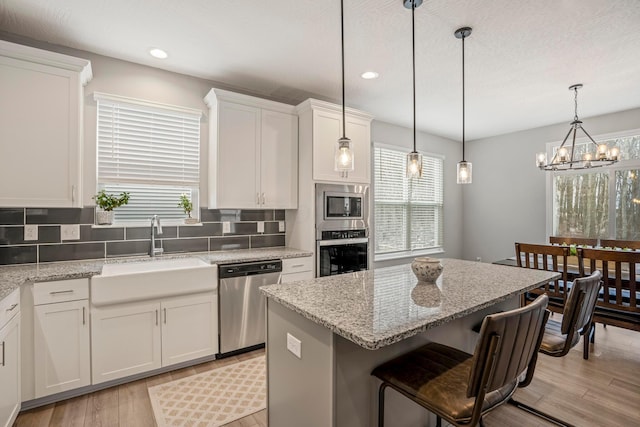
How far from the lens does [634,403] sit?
2.27 meters

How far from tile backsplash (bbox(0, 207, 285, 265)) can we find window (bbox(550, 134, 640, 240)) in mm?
4325

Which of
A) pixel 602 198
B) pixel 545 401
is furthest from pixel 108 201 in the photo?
pixel 602 198

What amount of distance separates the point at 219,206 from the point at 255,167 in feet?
1.84

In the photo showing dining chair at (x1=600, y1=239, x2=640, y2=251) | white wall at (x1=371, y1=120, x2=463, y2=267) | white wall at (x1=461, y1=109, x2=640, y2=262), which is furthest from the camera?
white wall at (x1=371, y1=120, x2=463, y2=267)

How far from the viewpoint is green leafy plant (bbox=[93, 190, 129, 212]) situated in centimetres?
278

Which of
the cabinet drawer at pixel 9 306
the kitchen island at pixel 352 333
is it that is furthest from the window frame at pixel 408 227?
the cabinet drawer at pixel 9 306

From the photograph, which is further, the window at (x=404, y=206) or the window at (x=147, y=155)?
the window at (x=404, y=206)

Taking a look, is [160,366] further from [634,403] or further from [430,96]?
[430,96]

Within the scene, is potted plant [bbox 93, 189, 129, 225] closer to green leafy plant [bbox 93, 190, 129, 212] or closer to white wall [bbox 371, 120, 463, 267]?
green leafy plant [bbox 93, 190, 129, 212]

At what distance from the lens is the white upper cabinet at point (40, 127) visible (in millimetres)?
2291

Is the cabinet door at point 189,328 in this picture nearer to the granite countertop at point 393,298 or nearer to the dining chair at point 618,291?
the granite countertop at point 393,298

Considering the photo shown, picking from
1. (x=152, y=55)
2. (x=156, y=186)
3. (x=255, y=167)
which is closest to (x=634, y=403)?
(x=255, y=167)

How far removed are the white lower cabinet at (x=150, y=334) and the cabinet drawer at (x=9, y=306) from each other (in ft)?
1.43

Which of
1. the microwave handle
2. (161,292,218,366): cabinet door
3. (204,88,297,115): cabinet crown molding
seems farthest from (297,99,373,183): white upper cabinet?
(161,292,218,366): cabinet door
